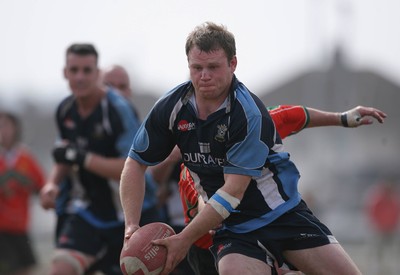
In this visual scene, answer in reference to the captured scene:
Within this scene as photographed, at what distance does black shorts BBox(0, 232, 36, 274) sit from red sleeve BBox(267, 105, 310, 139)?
6.34 m

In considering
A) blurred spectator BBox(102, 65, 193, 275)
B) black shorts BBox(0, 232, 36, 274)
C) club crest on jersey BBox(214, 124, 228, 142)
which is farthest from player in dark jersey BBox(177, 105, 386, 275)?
black shorts BBox(0, 232, 36, 274)

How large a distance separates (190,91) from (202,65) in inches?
15.6

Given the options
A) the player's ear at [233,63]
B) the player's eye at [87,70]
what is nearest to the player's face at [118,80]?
the player's eye at [87,70]

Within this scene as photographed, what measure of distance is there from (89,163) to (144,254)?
289 cm

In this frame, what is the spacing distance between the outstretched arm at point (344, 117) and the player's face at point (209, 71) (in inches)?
43.8

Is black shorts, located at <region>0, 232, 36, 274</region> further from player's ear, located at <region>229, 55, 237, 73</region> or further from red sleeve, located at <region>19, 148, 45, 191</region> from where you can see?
player's ear, located at <region>229, 55, 237, 73</region>

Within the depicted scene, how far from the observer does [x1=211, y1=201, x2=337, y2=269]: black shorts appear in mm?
6648

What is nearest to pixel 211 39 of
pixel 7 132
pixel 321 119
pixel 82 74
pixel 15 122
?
pixel 321 119

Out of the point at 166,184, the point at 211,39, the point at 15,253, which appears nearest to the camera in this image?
the point at 211,39

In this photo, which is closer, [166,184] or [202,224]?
[202,224]

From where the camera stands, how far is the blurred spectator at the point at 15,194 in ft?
41.9

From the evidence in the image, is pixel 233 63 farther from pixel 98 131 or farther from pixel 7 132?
pixel 7 132

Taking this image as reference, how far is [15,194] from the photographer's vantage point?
1309cm

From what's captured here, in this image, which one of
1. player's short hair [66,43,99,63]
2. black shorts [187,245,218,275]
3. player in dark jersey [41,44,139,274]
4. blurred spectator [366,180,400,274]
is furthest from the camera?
blurred spectator [366,180,400,274]
